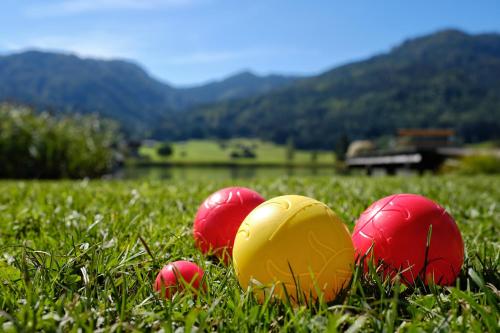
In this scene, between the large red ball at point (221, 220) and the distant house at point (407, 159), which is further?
the distant house at point (407, 159)

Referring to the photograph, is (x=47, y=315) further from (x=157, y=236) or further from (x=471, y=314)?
(x=471, y=314)

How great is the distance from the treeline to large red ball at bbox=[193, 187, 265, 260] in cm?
1065

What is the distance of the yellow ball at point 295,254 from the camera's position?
7.33 ft

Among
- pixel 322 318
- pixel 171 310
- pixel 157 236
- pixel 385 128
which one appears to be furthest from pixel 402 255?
pixel 385 128

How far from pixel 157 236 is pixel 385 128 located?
658ft

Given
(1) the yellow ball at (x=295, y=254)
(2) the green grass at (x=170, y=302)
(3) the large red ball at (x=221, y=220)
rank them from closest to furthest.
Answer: (2) the green grass at (x=170, y=302), (1) the yellow ball at (x=295, y=254), (3) the large red ball at (x=221, y=220)

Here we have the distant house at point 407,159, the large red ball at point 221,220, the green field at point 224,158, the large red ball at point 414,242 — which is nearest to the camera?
the large red ball at point 414,242

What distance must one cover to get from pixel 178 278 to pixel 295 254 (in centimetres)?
62

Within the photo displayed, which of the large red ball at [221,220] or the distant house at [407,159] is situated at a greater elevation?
the large red ball at [221,220]

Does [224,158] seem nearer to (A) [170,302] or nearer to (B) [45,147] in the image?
(B) [45,147]

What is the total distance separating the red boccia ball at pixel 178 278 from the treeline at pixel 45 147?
1149 cm

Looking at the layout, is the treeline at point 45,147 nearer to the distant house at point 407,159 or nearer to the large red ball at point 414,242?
the large red ball at point 414,242

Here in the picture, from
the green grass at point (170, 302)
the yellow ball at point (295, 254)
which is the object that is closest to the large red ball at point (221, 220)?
the green grass at point (170, 302)

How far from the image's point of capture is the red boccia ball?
2.26 metres
